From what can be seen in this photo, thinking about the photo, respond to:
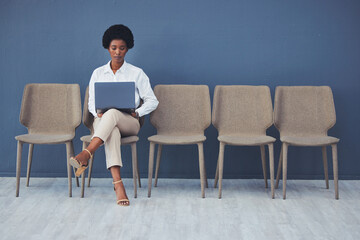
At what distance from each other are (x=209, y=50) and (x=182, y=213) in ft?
5.41

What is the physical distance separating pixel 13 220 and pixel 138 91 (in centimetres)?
144

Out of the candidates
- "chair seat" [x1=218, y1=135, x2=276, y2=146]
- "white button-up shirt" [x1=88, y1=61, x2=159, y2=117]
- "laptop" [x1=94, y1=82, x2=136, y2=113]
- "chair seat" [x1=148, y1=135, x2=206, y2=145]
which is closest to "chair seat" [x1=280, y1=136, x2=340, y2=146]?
"chair seat" [x1=218, y1=135, x2=276, y2=146]

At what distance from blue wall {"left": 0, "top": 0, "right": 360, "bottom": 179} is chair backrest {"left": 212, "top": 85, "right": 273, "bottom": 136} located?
23 centimetres

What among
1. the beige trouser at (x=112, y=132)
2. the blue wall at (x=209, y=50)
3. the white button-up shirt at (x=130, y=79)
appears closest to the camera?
the beige trouser at (x=112, y=132)

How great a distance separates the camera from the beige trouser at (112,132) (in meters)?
3.25

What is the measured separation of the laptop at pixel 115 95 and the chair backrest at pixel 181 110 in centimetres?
43

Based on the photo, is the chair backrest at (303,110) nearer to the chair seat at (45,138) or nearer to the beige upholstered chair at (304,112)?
the beige upholstered chair at (304,112)

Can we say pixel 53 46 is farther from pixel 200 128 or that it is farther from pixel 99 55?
pixel 200 128

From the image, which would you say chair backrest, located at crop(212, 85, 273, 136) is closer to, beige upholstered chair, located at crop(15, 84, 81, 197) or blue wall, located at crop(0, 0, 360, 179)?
blue wall, located at crop(0, 0, 360, 179)

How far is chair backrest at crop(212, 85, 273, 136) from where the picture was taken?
3.75m

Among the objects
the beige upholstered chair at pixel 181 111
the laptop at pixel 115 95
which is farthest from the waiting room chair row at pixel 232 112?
the laptop at pixel 115 95

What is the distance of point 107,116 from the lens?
10.8 feet

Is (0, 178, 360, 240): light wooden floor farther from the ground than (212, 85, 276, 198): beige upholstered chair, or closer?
closer

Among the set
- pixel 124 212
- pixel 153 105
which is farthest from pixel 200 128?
pixel 124 212
